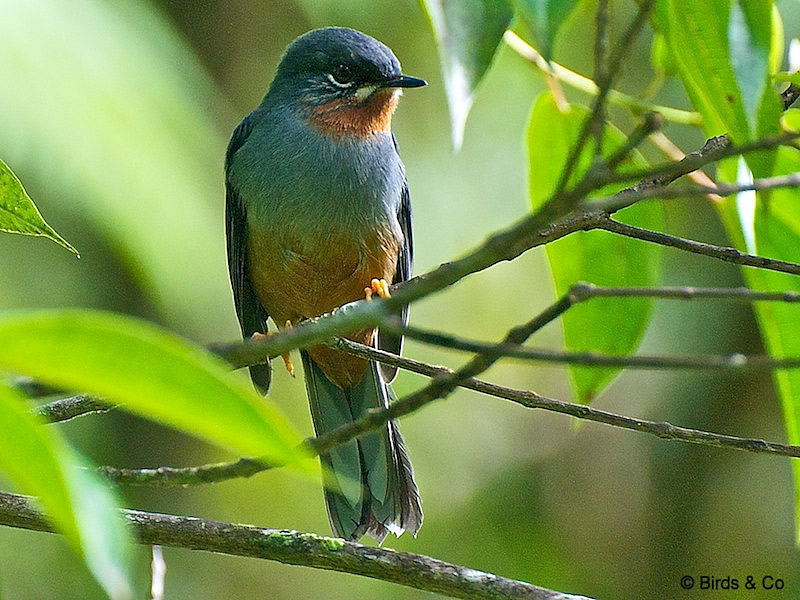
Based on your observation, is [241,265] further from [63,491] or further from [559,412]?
[63,491]

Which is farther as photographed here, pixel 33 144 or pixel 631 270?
pixel 33 144

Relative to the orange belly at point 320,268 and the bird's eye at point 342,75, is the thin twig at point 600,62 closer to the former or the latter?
the orange belly at point 320,268

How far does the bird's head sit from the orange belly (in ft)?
1.63

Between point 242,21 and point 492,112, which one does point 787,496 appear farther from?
point 242,21

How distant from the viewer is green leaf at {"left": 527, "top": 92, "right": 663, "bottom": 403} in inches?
109

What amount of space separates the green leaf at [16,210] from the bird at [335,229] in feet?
6.32

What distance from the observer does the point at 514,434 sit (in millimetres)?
7824

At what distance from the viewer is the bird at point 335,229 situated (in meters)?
3.73

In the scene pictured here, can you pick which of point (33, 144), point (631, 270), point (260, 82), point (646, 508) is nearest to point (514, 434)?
point (646, 508)

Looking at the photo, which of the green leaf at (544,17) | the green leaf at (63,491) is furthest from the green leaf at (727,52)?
the green leaf at (63,491)

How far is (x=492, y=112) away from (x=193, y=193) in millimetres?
3286

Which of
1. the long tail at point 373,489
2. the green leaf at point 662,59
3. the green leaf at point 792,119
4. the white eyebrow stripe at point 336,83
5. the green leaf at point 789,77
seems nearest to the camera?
the green leaf at point 789,77

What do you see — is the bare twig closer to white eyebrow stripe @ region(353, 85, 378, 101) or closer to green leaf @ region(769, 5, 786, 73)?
green leaf @ region(769, 5, 786, 73)

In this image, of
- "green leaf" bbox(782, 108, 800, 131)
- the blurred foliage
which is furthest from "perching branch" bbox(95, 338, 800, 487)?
the blurred foliage
